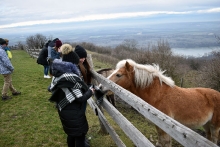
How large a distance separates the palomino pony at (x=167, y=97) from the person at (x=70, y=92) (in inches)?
39.1

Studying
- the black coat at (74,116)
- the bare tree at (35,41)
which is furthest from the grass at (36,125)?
the bare tree at (35,41)

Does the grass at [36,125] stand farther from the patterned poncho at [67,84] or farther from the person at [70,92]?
the patterned poncho at [67,84]

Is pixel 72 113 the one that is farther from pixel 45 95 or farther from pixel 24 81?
pixel 24 81

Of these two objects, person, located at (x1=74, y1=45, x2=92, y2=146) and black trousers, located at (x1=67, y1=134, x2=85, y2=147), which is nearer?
black trousers, located at (x1=67, y1=134, x2=85, y2=147)

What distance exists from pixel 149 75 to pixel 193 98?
3.54ft

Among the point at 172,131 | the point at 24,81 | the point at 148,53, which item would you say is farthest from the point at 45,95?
the point at 148,53

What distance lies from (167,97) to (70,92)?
6.74ft

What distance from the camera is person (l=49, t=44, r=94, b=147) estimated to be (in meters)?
2.65

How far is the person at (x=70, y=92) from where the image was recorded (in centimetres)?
265

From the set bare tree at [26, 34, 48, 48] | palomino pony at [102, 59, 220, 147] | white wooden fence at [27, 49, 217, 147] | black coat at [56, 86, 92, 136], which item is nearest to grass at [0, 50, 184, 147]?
black coat at [56, 86, 92, 136]

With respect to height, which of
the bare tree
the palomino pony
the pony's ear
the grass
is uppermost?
the bare tree

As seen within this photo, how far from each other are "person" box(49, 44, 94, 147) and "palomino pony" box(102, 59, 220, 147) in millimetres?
992

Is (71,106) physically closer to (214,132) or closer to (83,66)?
(83,66)

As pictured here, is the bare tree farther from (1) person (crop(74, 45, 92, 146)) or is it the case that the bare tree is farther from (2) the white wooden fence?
(2) the white wooden fence
